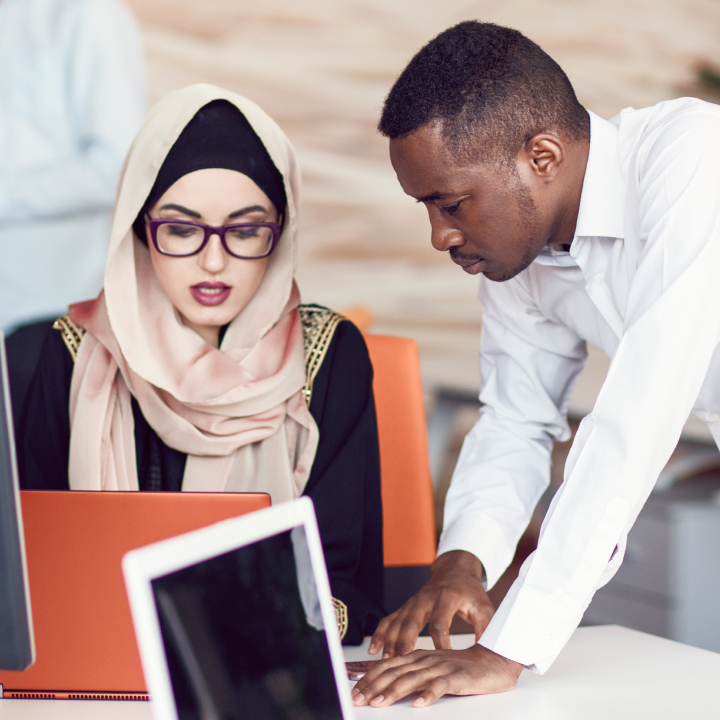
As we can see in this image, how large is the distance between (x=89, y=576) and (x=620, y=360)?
2.06ft

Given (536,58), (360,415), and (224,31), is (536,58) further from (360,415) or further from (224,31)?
(224,31)

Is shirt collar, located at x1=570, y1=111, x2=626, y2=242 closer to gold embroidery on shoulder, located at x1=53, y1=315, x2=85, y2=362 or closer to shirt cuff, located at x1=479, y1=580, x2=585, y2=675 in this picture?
shirt cuff, located at x1=479, y1=580, x2=585, y2=675

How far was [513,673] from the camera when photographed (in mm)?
849

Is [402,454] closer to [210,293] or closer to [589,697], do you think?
[210,293]

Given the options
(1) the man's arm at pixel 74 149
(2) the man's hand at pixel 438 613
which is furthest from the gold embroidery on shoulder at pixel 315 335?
(1) the man's arm at pixel 74 149

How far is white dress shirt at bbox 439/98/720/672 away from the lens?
33.8 inches

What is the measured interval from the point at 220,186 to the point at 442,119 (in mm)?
502

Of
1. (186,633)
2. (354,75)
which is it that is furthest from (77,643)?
(354,75)

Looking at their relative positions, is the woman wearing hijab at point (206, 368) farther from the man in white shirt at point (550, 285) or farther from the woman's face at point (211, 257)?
the man in white shirt at point (550, 285)

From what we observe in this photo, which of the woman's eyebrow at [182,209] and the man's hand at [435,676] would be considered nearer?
the man's hand at [435,676]

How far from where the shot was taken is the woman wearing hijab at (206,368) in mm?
1329

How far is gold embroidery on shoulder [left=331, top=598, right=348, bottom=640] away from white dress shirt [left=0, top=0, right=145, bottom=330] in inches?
60.3

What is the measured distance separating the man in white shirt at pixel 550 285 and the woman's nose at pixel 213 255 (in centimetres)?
41

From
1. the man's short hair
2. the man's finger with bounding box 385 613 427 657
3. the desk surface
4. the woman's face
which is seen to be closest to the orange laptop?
the desk surface
